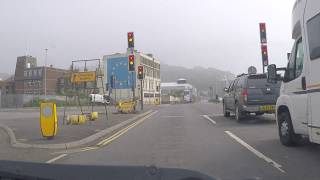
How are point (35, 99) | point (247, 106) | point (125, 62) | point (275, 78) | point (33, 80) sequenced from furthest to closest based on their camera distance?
point (33, 80), point (35, 99), point (125, 62), point (247, 106), point (275, 78)

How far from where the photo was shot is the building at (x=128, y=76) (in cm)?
6438

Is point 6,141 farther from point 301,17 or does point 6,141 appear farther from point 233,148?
point 301,17

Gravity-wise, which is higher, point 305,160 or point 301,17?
point 301,17

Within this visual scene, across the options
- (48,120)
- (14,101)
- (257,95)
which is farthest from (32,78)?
(48,120)

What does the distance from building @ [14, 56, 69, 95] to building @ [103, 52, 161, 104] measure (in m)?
19.8

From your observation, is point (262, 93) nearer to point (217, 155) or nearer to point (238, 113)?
point (238, 113)

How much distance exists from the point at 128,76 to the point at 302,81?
54937 mm

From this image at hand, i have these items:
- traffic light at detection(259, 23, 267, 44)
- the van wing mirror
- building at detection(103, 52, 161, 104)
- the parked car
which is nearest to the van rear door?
the parked car

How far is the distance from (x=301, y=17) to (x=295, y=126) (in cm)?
250

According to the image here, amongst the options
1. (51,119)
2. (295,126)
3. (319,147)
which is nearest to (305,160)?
(295,126)

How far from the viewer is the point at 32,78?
118125 millimetres

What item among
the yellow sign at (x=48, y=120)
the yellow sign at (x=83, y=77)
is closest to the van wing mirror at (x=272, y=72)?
the yellow sign at (x=48, y=120)

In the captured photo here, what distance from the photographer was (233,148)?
11539 millimetres

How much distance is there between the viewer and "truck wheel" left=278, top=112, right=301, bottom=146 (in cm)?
1088
